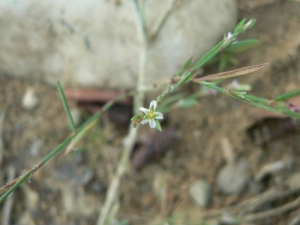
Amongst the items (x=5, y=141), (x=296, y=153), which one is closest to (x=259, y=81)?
(x=296, y=153)

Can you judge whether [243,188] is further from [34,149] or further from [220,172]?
[34,149]

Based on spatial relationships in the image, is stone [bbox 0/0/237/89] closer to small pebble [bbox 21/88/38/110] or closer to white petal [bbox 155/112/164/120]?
small pebble [bbox 21/88/38/110]

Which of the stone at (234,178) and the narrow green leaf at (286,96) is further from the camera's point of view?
the stone at (234,178)

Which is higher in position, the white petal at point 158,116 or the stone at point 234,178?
the stone at point 234,178

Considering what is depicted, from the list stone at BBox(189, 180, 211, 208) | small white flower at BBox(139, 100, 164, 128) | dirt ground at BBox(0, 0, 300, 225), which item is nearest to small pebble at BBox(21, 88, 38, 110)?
dirt ground at BBox(0, 0, 300, 225)

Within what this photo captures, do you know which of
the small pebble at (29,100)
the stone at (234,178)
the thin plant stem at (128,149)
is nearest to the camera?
the thin plant stem at (128,149)

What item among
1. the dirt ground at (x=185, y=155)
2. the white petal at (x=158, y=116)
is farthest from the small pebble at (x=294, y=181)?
the white petal at (x=158, y=116)

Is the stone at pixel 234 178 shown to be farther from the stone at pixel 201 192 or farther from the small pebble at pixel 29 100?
the small pebble at pixel 29 100

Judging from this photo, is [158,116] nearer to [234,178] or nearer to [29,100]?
[234,178]
